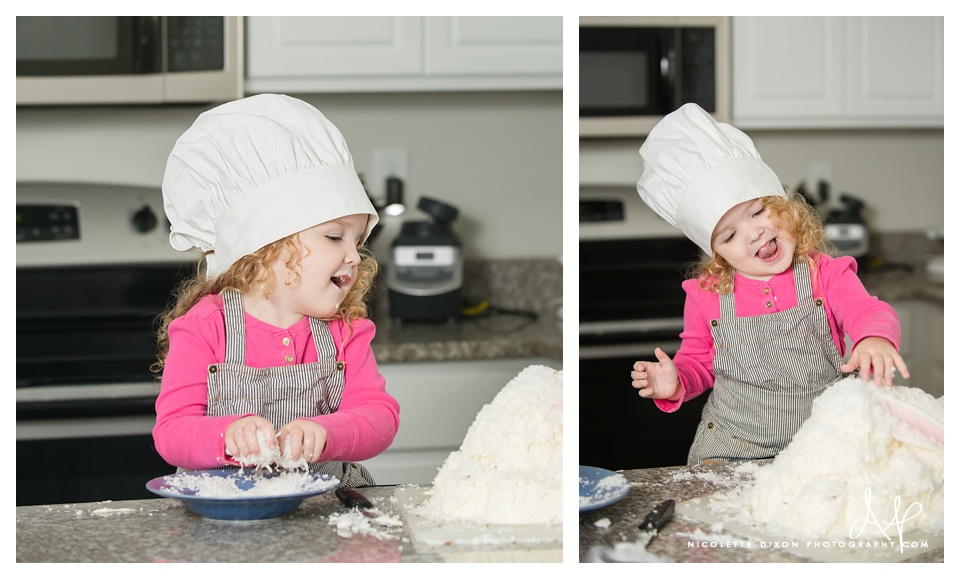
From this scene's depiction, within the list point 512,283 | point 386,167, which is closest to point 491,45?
point 386,167

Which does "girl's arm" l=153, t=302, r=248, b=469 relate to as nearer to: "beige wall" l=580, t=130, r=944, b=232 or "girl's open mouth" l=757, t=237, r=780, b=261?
"girl's open mouth" l=757, t=237, r=780, b=261

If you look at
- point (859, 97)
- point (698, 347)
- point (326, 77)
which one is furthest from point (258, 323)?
point (859, 97)

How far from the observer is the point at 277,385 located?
3.35 ft

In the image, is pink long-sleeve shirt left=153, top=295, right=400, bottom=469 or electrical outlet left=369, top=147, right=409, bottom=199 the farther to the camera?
electrical outlet left=369, top=147, right=409, bottom=199

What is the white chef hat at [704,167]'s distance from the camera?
998 mm

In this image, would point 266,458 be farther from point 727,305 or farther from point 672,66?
point 672,66

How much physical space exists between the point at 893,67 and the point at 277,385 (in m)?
1.84

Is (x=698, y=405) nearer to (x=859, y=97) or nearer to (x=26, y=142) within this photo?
(x=859, y=97)

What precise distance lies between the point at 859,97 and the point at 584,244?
790mm

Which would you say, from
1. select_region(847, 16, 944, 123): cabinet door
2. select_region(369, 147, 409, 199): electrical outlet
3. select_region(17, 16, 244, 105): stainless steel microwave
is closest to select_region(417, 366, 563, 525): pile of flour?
select_region(17, 16, 244, 105): stainless steel microwave

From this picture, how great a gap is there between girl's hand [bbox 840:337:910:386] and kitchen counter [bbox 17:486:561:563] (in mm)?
357

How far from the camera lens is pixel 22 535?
782 millimetres

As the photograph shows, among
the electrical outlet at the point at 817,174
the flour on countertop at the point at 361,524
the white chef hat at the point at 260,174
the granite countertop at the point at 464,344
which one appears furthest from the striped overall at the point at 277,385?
the electrical outlet at the point at 817,174

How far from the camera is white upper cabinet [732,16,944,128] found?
7.05ft
